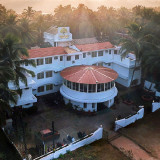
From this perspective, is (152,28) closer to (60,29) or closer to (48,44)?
(60,29)

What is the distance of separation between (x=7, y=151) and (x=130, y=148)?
1542 centimetres

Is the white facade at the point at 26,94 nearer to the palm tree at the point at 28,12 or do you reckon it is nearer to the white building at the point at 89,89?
the white building at the point at 89,89

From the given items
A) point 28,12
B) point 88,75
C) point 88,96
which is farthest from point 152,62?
point 28,12

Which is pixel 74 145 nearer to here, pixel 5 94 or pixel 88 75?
pixel 5 94

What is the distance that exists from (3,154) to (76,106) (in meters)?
15.1

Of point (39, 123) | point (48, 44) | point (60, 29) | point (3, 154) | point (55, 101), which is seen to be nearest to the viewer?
point (3, 154)

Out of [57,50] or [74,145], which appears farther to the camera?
[57,50]

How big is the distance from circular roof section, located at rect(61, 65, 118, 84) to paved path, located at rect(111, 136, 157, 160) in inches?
410

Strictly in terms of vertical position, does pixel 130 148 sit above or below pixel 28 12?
below

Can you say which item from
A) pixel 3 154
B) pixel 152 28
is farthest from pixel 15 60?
pixel 152 28

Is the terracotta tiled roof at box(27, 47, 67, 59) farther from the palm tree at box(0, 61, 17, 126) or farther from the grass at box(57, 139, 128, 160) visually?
the grass at box(57, 139, 128, 160)

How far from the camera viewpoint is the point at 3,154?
25906mm

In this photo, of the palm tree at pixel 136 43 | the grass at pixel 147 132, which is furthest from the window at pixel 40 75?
the grass at pixel 147 132

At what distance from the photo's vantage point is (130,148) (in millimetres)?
27812
